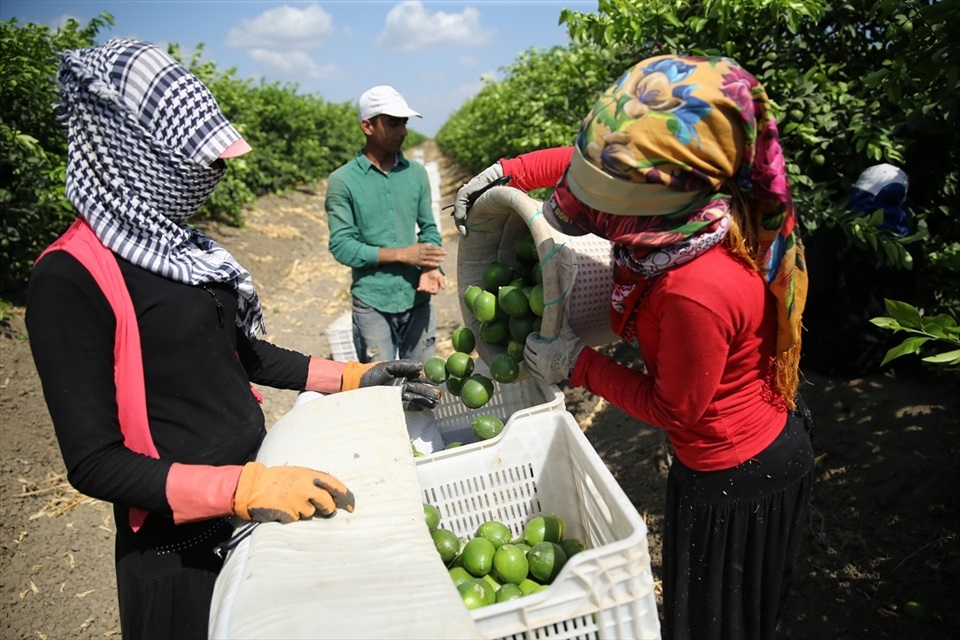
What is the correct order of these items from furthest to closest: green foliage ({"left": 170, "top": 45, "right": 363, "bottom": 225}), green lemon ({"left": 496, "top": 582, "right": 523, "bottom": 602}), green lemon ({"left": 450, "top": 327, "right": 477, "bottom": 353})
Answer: green foliage ({"left": 170, "top": 45, "right": 363, "bottom": 225}), green lemon ({"left": 450, "top": 327, "right": 477, "bottom": 353}), green lemon ({"left": 496, "top": 582, "right": 523, "bottom": 602})

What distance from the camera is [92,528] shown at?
421cm

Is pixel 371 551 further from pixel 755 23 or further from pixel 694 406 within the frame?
pixel 755 23

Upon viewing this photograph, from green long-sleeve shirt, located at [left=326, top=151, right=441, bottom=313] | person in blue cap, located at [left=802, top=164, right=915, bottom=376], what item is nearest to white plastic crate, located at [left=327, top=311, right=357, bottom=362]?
green long-sleeve shirt, located at [left=326, top=151, right=441, bottom=313]

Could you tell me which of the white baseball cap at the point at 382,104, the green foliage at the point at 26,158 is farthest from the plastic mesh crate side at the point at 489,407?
the green foliage at the point at 26,158

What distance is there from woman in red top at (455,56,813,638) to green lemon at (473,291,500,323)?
40 cm

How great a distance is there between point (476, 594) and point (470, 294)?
4.07ft

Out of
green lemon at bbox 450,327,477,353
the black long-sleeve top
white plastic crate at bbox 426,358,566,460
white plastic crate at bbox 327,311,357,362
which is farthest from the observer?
white plastic crate at bbox 327,311,357,362

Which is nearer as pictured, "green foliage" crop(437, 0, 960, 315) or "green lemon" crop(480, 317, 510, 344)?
"green lemon" crop(480, 317, 510, 344)

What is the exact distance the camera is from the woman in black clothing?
58.1 inches

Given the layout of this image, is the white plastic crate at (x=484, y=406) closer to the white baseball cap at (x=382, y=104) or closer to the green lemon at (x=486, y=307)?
the green lemon at (x=486, y=307)

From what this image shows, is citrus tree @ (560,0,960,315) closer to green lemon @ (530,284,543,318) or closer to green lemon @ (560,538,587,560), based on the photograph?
green lemon @ (530,284,543,318)

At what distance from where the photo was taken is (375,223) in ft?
13.1

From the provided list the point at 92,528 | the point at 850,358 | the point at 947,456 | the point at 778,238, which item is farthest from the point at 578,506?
the point at 92,528

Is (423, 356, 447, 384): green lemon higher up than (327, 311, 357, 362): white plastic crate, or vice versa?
(423, 356, 447, 384): green lemon
